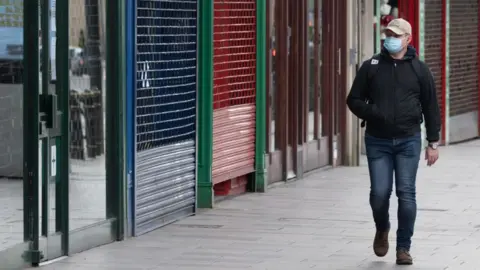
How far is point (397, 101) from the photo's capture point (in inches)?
367

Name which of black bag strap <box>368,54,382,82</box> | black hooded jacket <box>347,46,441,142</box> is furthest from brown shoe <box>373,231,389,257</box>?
black bag strap <box>368,54,382,82</box>

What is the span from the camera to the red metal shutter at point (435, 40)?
66.4 ft

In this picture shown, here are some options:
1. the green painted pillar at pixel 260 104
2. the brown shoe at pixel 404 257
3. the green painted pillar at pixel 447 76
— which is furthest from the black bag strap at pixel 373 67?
the green painted pillar at pixel 447 76

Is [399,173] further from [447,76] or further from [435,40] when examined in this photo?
[447,76]

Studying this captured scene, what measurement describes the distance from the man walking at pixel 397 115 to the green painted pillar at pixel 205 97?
10.1 feet

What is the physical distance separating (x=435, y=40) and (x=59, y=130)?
12.1 metres

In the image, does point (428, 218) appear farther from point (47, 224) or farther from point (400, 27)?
point (47, 224)

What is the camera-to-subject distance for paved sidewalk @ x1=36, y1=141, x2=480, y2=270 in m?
9.36

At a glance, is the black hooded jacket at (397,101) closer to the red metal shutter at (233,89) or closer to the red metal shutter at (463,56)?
the red metal shutter at (233,89)

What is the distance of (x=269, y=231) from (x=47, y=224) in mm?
2439

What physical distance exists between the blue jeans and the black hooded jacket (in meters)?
0.07

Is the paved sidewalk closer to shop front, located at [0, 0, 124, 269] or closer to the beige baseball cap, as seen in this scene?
shop front, located at [0, 0, 124, 269]

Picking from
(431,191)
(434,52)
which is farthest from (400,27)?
(434,52)

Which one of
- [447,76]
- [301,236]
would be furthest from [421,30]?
[301,236]
